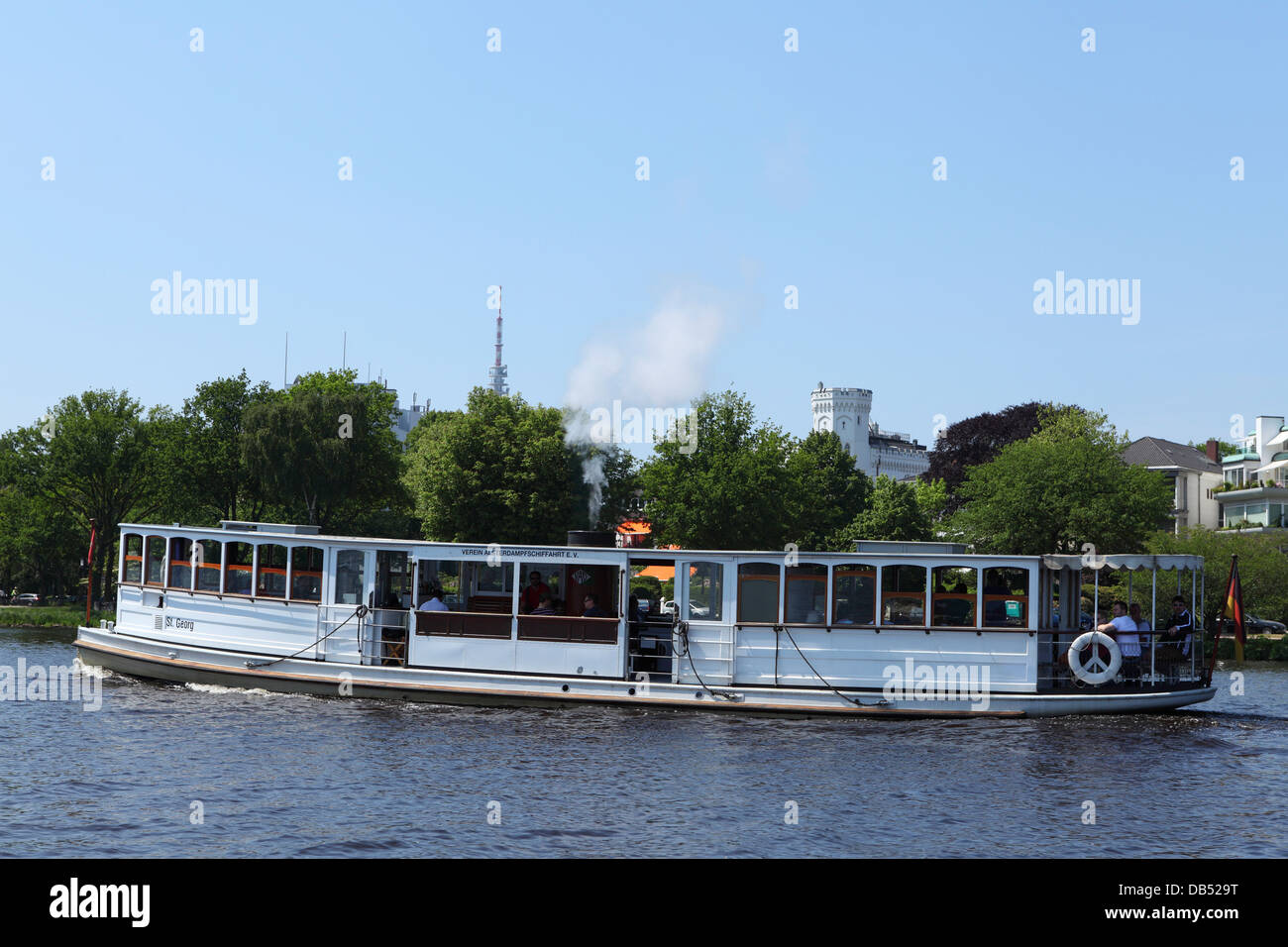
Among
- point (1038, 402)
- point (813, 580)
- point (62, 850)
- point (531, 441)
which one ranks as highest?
point (1038, 402)

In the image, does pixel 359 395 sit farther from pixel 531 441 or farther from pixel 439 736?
pixel 439 736

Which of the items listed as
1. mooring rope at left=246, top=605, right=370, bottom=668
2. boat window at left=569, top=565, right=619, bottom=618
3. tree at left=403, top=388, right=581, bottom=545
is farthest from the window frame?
tree at left=403, top=388, right=581, bottom=545

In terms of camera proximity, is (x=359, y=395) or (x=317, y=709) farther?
(x=359, y=395)

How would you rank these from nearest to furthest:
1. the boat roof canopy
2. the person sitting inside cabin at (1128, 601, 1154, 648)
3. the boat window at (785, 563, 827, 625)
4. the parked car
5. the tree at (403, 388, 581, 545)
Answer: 1. the boat roof canopy
2. the boat window at (785, 563, 827, 625)
3. the person sitting inside cabin at (1128, 601, 1154, 648)
4. the parked car
5. the tree at (403, 388, 581, 545)

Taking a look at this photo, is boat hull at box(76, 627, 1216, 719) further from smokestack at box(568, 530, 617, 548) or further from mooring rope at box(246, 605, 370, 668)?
smokestack at box(568, 530, 617, 548)

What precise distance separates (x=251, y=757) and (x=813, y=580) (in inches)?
470

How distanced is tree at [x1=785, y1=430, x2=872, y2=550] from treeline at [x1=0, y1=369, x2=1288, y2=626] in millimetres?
339

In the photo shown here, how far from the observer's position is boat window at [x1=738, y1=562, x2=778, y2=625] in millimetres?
26625

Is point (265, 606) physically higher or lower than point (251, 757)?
higher

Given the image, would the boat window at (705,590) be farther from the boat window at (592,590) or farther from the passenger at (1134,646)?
the passenger at (1134,646)

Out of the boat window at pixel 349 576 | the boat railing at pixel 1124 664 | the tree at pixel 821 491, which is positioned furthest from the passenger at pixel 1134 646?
the tree at pixel 821 491
